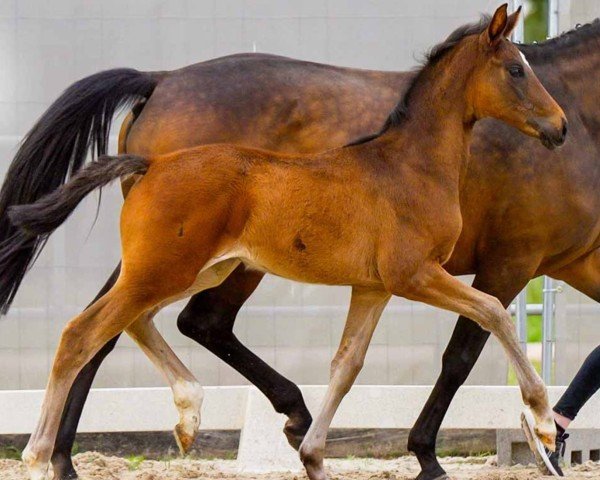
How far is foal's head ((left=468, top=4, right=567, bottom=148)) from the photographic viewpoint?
5086 mm

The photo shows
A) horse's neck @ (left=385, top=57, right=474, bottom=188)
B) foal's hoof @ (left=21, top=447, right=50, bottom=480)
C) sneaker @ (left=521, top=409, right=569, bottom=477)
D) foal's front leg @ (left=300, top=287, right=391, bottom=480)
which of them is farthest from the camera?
sneaker @ (left=521, top=409, right=569, bottom=477)

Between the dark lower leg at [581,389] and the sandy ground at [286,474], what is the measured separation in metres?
0.29

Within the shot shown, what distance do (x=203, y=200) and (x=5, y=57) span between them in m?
2.64

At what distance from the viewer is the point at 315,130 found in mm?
5832

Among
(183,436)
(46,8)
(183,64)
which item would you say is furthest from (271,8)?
(183,436)

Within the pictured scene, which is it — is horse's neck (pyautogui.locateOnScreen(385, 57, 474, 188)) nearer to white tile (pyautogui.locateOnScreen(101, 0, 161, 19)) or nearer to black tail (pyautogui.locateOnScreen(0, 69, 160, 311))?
black tail (pyautogui.locateOnScreen(0, 69, 160, 311))

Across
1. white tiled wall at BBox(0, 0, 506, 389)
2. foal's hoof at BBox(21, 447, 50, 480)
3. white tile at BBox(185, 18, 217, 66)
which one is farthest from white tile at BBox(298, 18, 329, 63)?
foal's hoof at BBox(21, 447, 50, 480)

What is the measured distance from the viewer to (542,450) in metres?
5.72

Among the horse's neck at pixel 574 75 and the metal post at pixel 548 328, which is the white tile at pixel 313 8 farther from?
the metal post at pixel 548 328

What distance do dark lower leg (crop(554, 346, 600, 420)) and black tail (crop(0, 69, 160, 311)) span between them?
236cm

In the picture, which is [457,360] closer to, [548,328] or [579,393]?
[579,393]

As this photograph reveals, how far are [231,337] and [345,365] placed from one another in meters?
0.82

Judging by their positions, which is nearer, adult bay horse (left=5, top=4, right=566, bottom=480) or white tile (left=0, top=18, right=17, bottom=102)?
adult bay horse (left=5, top=4, right=566, bottom=480)

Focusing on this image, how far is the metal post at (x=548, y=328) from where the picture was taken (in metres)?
7.01
